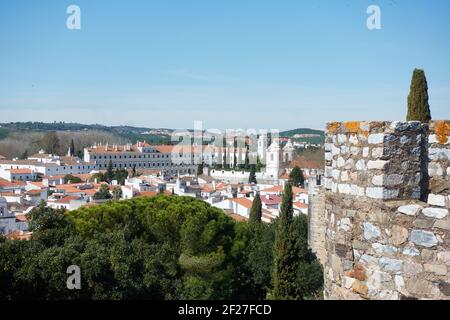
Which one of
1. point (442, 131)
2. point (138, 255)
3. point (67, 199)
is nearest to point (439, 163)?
point (442, 131)

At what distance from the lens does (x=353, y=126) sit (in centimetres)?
377

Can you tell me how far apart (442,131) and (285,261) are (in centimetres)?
1538

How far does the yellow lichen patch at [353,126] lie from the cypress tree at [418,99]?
11.2m

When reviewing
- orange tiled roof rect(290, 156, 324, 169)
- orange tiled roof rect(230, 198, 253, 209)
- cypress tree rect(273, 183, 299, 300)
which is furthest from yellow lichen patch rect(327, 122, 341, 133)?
orange tiled roof rect(290, 156, 324, 169)

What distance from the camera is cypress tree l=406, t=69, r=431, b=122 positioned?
1429cm

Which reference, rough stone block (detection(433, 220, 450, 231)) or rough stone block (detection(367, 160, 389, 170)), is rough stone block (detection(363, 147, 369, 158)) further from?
rough stone block (detection(433, 220, 450, 231))

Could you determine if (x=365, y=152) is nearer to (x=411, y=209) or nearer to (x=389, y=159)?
(x=389, y=159)

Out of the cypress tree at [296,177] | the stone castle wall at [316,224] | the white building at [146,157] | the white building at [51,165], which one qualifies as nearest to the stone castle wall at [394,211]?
the stone castle wall at [316,224]

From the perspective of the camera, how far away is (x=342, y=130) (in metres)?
3.89

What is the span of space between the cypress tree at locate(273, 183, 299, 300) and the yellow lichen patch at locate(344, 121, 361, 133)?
13799 mm

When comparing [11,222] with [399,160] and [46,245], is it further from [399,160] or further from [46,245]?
[399,160]

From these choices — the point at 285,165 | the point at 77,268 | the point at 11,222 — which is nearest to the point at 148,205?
the point at 77,268

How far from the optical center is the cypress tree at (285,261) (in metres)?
17.6
